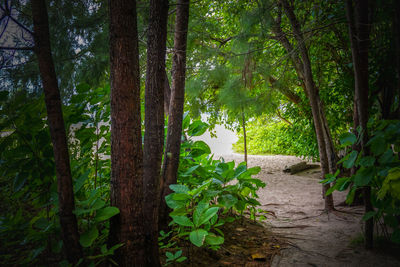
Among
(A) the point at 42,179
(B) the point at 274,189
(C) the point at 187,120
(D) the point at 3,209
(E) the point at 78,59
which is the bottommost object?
(B) the point at 274,189

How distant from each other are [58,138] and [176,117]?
41.3 inches

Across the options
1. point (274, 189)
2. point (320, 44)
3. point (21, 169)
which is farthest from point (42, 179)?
point (274, 189)

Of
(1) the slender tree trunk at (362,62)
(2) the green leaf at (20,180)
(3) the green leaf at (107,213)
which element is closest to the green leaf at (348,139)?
(1) the slender tree trunk at (362,62)

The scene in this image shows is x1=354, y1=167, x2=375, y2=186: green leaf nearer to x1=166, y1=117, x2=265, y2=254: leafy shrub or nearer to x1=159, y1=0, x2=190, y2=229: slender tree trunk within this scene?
x1=166, y1=117, x2=265, y2=254: leafy shrub

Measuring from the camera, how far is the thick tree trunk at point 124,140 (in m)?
1.09

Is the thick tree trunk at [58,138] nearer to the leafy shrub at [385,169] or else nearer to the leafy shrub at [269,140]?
the leafy shrub at [385,169]

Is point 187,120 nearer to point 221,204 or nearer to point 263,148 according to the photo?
point 221,204

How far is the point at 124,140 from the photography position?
1098 millimetres

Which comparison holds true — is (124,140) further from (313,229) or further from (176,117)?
(313,229)

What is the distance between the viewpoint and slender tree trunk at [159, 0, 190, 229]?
1896 millimetres

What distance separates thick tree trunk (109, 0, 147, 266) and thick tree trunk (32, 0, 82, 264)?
0.56ft

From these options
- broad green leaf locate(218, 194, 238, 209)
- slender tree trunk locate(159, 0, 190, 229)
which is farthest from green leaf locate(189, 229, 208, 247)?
slender tree trunk locate(159, 0, 190, 229)

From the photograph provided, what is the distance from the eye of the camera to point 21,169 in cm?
111

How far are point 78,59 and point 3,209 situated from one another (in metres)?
1.13
